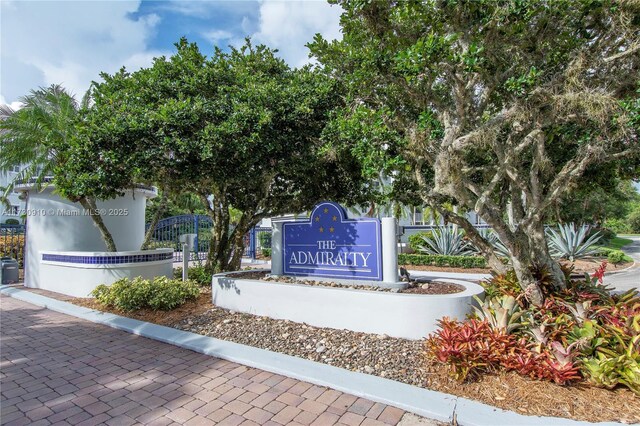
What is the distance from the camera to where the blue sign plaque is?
584cm

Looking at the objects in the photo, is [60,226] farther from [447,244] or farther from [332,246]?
[447,244]

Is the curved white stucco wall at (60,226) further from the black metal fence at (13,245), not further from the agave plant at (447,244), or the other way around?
the agave plant at (447,244)

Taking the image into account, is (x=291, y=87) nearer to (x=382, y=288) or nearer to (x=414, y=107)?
(x=414, y=107)

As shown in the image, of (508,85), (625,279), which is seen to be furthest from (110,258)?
(625,279)

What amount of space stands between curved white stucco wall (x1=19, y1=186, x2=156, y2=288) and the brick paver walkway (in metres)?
5.33

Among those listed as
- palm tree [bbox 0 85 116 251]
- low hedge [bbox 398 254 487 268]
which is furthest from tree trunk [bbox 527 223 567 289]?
palm tree [bbox 0 85 116 251]

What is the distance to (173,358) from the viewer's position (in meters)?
4.67

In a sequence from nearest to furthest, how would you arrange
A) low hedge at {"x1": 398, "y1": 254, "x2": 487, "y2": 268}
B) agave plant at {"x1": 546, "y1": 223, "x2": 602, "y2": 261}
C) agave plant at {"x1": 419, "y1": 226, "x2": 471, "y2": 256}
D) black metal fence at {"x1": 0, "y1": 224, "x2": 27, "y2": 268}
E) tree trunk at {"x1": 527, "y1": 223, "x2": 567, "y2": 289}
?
tree trunk at {"x1": 527, "y1": 223, "x2": 567, "y2": 289}, low hedge at {"x1": 398, "y1": 254, "x2": 487, "y2": 268}, agave plant at {"x1": 546, "y1": 223, "x2": 602, "y2": 261}, black metal fence at {"x1": 0, "y1": 224, "x2": 27, "y2": 268}, agave plant at {"x1": 419, "y1": 226, "x2": 471, "y2": 256}

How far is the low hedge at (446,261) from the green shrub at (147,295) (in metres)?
7.82

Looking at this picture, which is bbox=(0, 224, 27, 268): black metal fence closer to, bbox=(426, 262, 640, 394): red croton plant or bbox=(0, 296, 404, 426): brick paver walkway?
bbox=(0, 296, 404, 426): brick paver walkway

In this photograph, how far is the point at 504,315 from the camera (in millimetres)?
4234

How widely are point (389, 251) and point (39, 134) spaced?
934 centimetres

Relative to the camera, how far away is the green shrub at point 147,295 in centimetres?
673

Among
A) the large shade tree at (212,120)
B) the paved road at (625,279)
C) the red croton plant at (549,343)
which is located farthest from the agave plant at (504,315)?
the paved road at (625,279)
